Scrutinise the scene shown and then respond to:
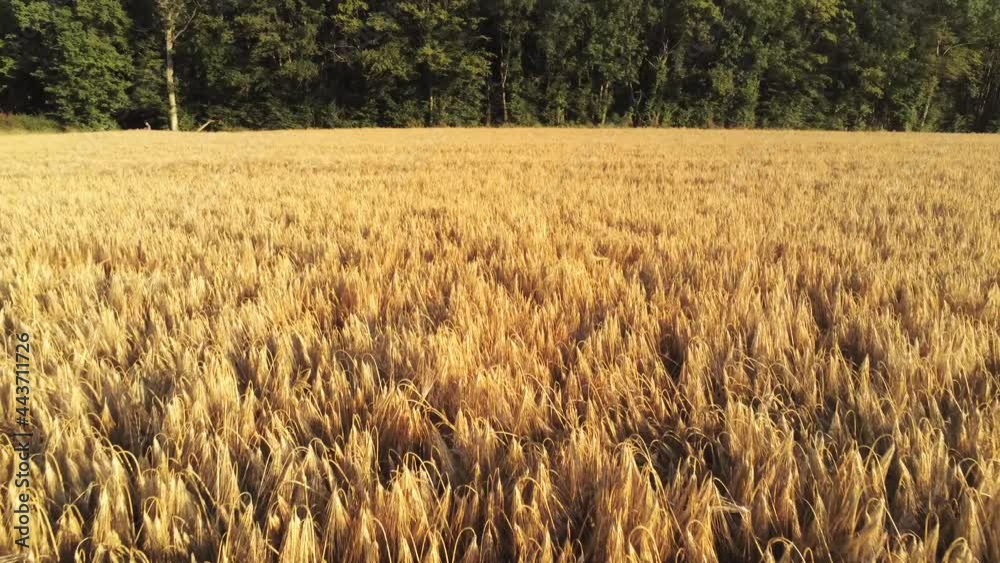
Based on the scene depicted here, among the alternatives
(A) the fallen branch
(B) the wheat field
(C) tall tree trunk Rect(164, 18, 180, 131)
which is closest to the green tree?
(C) tall tree trunk Rect(164, 18, 180, 131)

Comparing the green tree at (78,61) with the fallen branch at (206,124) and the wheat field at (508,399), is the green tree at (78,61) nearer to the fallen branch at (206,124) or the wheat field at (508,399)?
the fallen branch at (206,124)

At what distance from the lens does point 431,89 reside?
132 feet

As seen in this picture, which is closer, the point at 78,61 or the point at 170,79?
the point at 78,61

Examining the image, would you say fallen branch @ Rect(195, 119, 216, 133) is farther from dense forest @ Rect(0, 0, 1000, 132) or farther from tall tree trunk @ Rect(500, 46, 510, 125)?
tall tree trunk @ Rect(500, 46, 510, 125)

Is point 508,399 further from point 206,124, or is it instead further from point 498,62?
point 498,62

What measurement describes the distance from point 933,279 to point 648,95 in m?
45.6

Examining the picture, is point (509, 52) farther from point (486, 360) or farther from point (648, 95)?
point (486, 360)

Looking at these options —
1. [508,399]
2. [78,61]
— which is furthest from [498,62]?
[508,399]

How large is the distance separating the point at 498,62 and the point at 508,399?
151 ft

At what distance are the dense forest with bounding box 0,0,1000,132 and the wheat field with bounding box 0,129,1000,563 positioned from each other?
3948cm

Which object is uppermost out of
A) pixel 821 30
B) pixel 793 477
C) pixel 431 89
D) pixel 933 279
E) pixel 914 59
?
pixel 821 30

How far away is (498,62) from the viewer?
43.4 metres

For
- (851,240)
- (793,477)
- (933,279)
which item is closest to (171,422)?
(793,477)

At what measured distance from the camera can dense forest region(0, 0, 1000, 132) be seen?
1432 inches
